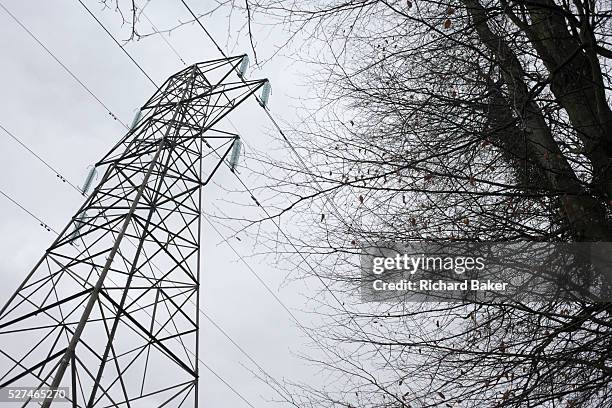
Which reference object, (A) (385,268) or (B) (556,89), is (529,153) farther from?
(A) (385,268)

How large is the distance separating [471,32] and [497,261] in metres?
1.40

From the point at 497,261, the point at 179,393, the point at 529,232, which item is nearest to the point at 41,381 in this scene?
the point at 179,393

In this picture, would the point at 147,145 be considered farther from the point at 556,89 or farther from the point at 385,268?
the point at 556,89

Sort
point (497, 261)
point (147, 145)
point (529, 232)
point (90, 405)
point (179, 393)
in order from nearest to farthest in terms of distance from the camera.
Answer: point (497, 261)
point (529, 232)
point (90, 405)
point (179, 393)
point (147, 145)

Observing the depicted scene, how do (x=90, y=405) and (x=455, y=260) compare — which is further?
(x=90, y=405)

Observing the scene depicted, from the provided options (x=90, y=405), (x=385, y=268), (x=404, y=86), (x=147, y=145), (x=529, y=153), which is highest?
(x=147, y=145)

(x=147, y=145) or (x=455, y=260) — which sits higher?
(x=147, y=145)

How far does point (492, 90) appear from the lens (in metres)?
3.05

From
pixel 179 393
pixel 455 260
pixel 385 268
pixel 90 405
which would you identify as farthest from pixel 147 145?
pixel 455 260

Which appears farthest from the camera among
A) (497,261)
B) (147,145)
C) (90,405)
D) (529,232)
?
(147,145)

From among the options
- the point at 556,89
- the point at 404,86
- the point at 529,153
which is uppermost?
the point at 404,86

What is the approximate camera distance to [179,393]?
4.18m

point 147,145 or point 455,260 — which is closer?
point 455,260

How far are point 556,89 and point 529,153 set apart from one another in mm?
445
